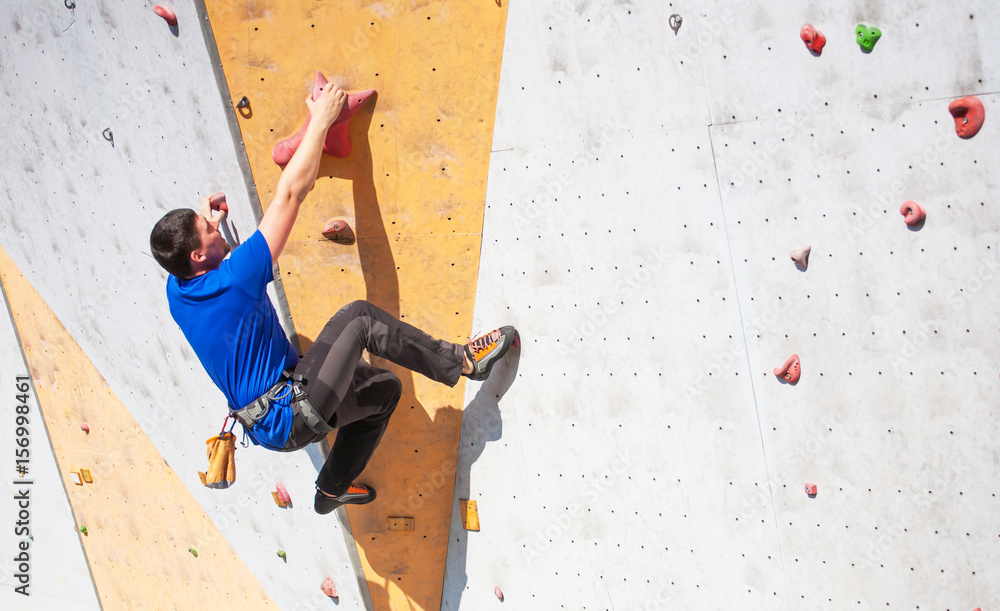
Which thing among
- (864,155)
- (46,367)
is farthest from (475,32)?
(46,367)

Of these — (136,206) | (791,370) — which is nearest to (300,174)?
(136,206)

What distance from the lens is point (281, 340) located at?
2.52 metres

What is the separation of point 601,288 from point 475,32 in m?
1.03

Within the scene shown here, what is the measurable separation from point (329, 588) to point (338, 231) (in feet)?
5.76

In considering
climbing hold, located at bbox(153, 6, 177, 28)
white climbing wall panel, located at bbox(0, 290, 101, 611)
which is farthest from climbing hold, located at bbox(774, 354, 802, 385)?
white climbing wall panel, located at bbox(0, 290, 101, 611)

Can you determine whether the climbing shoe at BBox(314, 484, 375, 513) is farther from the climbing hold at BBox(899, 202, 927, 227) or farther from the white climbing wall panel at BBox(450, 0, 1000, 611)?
the climbing hold at BBox(899, 202, 927, 227)

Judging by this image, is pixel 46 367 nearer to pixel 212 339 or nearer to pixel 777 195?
pixel 212 339

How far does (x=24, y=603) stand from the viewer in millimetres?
4816

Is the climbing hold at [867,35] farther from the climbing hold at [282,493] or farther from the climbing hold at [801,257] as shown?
the climbing hold at [282,493]

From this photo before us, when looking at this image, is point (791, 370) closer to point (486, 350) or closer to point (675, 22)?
point (486, 350)

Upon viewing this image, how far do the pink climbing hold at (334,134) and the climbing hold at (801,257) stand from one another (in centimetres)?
161

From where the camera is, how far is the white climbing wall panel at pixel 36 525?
4137 millimetres

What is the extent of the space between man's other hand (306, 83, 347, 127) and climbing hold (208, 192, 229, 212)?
1.67ft

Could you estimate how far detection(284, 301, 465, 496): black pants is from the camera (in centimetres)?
246
